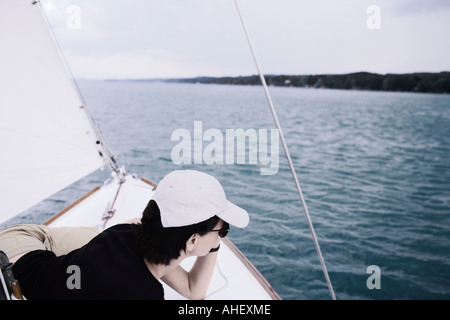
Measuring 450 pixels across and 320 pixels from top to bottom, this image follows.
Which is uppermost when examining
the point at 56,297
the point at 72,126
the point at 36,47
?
the point at 36,47

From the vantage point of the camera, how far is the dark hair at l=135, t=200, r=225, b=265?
3.48 ft

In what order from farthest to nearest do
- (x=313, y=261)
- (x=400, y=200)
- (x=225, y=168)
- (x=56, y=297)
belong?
1. (x=225, y=168)
2. (x=400, y=200)
3. (x=313, y=261)
4. (x=56, y=297)

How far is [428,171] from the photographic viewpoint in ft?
28.4

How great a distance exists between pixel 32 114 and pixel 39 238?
1098 millimetres

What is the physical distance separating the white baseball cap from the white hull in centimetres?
81

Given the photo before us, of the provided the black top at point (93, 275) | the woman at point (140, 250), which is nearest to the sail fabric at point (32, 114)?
the woman at point (140, 250)

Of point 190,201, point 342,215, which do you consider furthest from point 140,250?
point 342,215

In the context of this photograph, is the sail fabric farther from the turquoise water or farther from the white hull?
the turquoise water

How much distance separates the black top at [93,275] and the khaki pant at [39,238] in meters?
0.10

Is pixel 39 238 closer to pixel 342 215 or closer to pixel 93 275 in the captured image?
pixel 93 275
